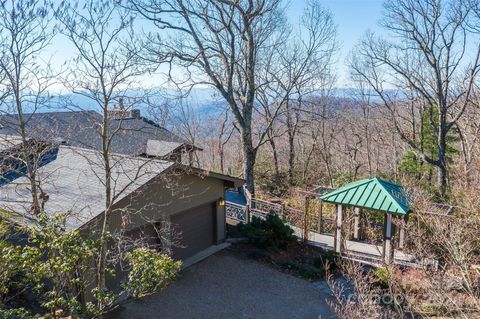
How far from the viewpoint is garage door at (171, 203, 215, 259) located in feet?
44.0

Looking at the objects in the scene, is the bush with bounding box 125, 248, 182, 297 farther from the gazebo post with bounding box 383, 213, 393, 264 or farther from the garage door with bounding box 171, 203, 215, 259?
the gazebo post with bounding box 383, 213, 393, 264

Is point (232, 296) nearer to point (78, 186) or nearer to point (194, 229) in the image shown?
point (194, 229)

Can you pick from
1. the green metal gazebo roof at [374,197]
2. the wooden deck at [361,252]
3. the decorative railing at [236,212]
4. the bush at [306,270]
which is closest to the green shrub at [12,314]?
the wooden deck at [361,252]

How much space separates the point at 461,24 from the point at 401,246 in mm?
13314

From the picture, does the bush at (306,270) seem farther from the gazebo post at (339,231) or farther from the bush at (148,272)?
the bush at (148,272)

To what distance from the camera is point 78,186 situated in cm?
1179

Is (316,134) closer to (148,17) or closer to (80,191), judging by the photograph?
(148,17)

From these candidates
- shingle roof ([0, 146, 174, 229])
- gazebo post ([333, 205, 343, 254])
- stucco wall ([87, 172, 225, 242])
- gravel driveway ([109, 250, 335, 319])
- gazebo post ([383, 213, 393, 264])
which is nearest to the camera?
shingle roof ([0, 146, 174, 229])

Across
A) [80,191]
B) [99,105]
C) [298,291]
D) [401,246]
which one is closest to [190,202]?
[80,191]

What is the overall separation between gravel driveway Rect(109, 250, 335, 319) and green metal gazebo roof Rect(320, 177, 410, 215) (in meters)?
3.20

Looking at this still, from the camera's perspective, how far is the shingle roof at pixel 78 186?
10016 millimetres

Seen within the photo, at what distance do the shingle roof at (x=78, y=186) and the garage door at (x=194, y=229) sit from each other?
2.44 metres

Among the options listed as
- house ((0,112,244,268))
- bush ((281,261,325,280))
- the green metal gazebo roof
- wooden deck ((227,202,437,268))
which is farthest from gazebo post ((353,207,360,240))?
house ((0,112,244,268))

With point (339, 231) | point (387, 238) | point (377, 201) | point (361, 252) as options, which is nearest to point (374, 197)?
point (377, 201)
